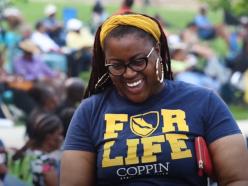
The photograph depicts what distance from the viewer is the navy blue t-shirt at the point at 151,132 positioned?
2.34 m

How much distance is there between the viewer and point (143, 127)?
239 cm

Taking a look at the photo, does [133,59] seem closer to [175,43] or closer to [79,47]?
[79,47]

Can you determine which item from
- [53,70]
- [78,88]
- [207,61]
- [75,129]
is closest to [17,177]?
[78,88]

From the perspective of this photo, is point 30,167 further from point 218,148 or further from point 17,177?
point 218,148

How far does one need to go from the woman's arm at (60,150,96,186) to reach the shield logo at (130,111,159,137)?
6.8 inches

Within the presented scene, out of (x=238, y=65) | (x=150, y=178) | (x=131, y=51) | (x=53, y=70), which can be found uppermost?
(x=238, y=65)

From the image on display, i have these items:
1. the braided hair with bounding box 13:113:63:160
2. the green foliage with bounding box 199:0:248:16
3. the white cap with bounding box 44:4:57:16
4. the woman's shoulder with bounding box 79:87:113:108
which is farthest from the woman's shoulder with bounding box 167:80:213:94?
the white cap with bounding box 44:4:57:16

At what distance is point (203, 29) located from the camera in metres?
11.5

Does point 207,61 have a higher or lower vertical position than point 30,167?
higher

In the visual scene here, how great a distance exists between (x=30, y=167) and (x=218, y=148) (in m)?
2.51

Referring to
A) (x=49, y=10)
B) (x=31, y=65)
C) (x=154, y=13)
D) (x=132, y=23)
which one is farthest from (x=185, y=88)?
(x=154, y=13)

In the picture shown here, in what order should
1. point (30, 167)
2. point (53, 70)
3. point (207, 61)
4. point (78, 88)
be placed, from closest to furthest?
point (30, 167)
point (78, 88)
point (53, 70)
point (207, 61)

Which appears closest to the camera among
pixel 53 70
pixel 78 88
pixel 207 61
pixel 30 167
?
pixel 30 167

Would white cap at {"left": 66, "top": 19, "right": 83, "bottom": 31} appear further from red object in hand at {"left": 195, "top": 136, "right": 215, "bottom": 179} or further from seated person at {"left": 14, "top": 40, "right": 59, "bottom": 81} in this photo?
red object in hand at {"left": 195, "top": 136, "right": 215, "bottom": 179}
